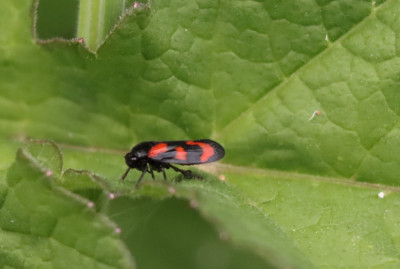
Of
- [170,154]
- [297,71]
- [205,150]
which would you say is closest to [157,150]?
[170,154]

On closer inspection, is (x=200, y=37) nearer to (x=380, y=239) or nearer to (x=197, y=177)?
(x=197, y=177)

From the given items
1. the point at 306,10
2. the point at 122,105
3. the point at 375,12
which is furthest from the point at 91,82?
the point at 375,12

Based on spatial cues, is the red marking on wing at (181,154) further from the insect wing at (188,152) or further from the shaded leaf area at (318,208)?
the shaded leaf area at (318,208)

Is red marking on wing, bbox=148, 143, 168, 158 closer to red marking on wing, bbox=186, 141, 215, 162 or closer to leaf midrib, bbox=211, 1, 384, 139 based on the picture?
red marking on wing, bbox=186, 141, 215, 162

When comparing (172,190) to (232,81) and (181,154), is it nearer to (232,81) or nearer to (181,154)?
(181,154)

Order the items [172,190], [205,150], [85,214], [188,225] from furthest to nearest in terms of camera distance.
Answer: [188,225] < [205,150] < [85,214] < [172,190]

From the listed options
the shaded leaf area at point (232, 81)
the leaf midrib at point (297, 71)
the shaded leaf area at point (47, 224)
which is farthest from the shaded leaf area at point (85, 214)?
the shaded leaf area at point (232, 81)

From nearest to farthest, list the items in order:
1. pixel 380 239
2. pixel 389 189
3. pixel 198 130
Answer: pixel 380 239, pixel 389 189, pixel 198 130
